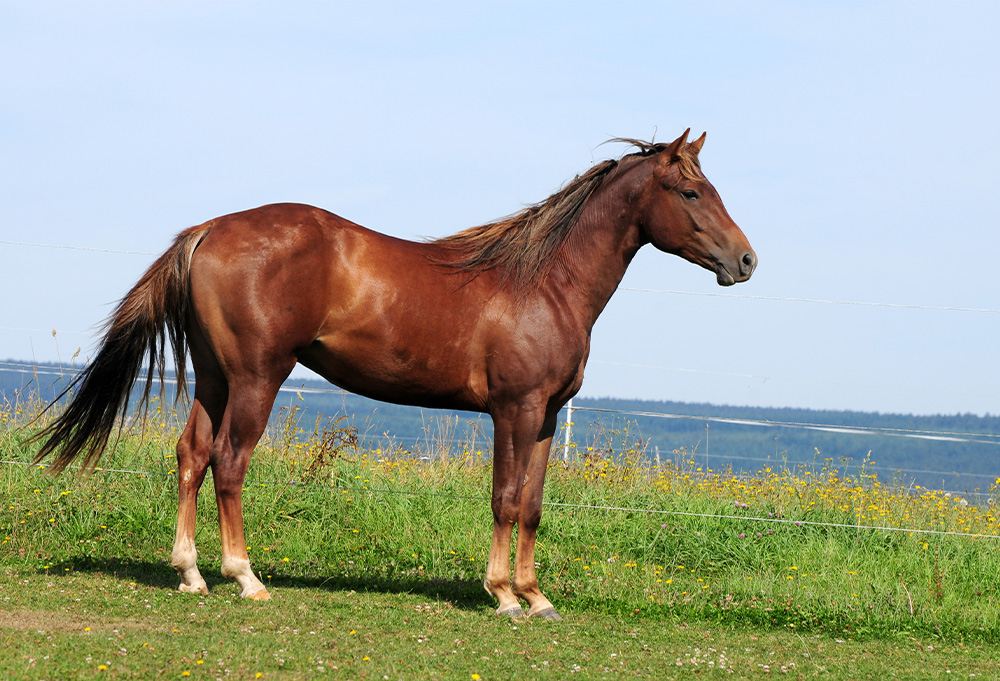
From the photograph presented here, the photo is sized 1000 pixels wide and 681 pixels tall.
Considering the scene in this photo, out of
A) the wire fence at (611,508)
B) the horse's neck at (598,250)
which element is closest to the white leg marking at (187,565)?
the wire fence at (611,508)

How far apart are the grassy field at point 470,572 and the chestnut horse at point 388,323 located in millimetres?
623

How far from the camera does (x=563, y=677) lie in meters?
4.28

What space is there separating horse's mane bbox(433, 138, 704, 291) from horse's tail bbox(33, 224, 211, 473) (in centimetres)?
163

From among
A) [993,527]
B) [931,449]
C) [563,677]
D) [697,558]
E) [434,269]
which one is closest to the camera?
[563,677]

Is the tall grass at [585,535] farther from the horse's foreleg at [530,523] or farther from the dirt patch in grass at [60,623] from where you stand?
the dirt patch in grass at [60,623]

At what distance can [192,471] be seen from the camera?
556 cm

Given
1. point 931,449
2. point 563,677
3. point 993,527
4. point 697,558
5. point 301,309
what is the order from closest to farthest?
point 563,677
point 301,309
point 697,558
point 993,527
point 931,449

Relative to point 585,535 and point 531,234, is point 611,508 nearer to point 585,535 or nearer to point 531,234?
point 585,535

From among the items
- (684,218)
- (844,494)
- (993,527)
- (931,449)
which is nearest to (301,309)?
(684,218)

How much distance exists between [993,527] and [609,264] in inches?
172

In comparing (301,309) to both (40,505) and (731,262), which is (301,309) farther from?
(40,505)

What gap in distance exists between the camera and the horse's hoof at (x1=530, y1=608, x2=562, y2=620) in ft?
18.2

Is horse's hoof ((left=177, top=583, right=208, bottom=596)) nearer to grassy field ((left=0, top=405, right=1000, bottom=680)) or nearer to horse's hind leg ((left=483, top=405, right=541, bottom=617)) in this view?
grassy field ((left=0, top=405, right=1000, bottom=680))

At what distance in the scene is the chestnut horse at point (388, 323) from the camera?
5.29 metres
